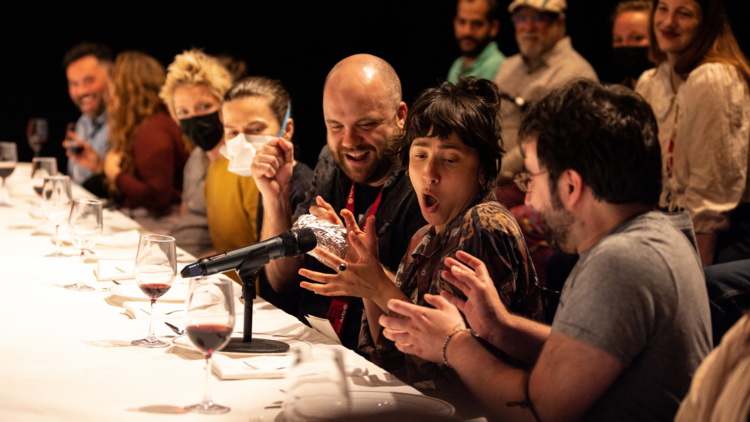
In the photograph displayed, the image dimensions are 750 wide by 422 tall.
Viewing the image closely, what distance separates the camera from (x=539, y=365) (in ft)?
3.82

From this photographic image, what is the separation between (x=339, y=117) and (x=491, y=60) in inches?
95.9

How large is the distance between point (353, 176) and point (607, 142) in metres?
1.22

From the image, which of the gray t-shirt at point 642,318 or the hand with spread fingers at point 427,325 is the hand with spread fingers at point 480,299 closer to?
the hand with spread fingers at point 427,325

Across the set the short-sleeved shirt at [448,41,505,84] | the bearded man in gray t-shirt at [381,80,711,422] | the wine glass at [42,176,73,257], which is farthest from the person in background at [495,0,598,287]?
the bearded man in gray t-shirt at [381,80,711,422]

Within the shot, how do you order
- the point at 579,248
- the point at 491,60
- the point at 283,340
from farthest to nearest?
1. the point at 491,60
2. the point at 283,340
3. the point at 579,248

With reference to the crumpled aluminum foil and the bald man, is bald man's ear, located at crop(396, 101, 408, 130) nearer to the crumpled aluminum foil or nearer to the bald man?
the bald man

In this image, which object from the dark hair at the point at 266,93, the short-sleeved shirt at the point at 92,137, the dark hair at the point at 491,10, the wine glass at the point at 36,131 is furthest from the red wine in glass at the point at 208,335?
the short-sleeved shirt at the point at 92,137

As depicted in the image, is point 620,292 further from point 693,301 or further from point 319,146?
point 319,146

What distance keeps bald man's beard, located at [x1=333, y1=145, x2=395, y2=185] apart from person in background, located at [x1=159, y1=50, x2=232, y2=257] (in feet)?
4.42

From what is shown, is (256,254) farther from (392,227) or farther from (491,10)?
(491,10)

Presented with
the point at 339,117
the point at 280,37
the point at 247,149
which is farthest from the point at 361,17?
the point at 339,117

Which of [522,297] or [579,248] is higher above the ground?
[579,248]

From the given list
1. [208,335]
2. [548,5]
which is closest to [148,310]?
[208,335]

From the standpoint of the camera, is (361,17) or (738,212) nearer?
(738,212)
